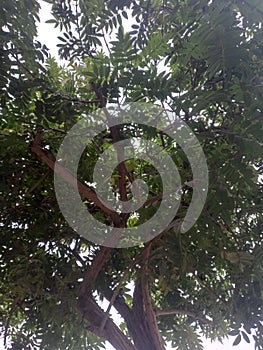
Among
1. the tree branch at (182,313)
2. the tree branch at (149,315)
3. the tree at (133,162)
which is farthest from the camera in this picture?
the tree branch at (182,313)

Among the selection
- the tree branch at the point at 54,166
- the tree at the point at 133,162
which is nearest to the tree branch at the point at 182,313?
the tree at the point at 133,162

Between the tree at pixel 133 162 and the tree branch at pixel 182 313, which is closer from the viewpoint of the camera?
the tree at pixel 133 162

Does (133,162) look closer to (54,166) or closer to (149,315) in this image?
(54,166)

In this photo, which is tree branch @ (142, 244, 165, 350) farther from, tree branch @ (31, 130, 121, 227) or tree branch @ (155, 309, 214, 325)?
tree branch @ (31, 130, 121, 227)

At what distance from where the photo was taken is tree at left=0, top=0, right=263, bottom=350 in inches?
46.5

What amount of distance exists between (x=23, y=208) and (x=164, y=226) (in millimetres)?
541

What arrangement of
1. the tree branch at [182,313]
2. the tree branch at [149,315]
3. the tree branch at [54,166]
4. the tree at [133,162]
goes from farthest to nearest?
the tree branch at [182,313]
the tree branch at [149,315]
the tree branch at [54,166]
the tree at [133,162]

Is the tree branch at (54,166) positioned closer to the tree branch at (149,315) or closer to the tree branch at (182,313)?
the tree branch at (149,315)

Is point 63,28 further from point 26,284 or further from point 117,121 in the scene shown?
point 26,284

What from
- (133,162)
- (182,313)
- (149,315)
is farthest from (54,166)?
(182,313)

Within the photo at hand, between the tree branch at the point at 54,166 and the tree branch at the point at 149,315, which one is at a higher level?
the tree branch at the point at 54,166

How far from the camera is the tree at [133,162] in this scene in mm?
1182

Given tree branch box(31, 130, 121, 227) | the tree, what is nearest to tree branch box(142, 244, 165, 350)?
the tree

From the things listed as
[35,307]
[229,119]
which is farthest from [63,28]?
[35,307]
